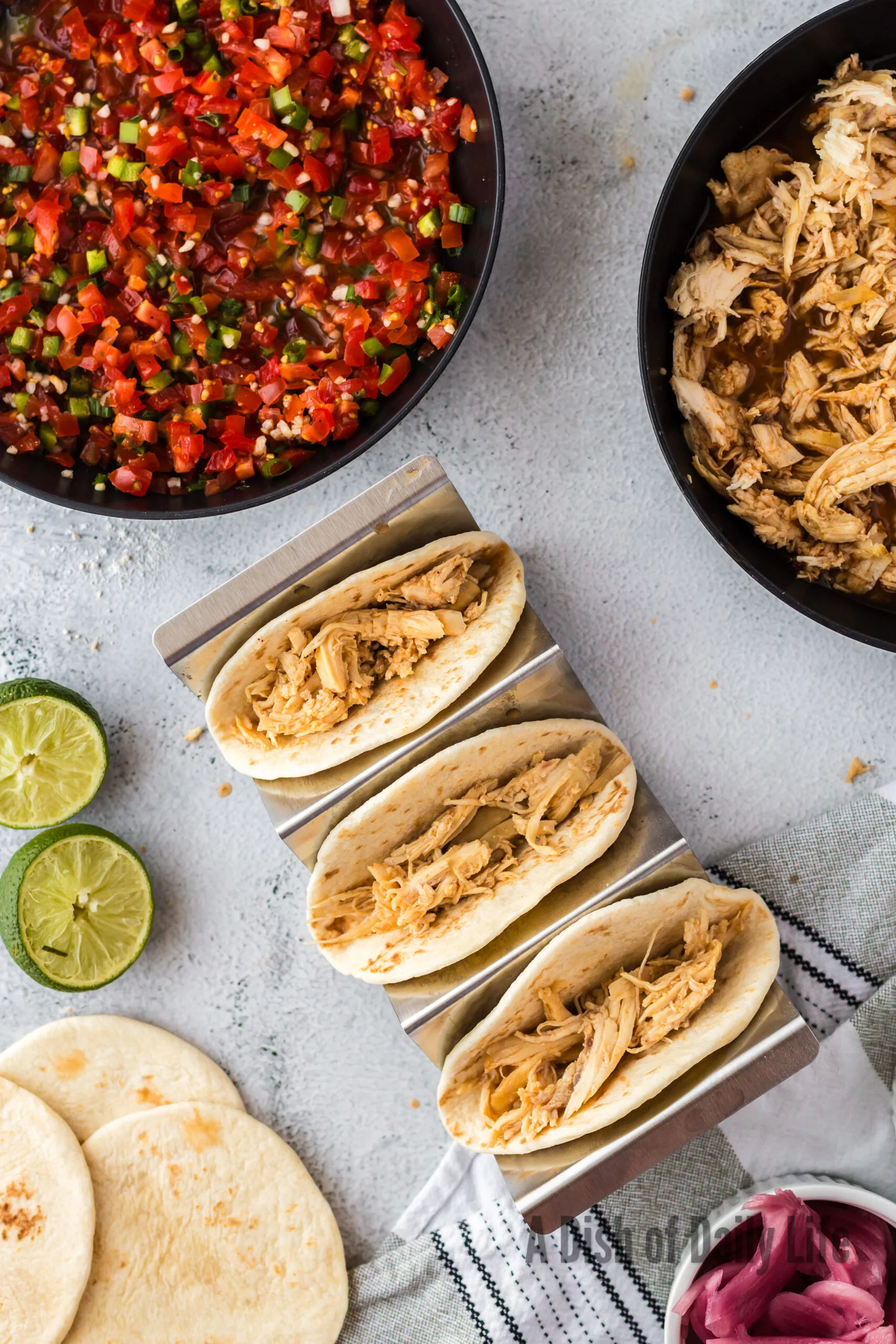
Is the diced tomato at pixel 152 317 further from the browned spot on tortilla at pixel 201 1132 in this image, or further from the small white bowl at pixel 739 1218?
the small white bowl at pixel 739 1218

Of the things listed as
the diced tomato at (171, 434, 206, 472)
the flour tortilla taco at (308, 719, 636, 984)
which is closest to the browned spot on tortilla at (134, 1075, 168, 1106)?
the flour tortilla taco at (308, 719, 636, 984)

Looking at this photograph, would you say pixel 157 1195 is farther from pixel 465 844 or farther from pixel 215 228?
pixel 215 228

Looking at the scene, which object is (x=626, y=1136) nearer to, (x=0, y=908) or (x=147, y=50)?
(x=0, y=908)

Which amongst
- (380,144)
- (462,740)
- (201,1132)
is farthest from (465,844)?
(380,144)

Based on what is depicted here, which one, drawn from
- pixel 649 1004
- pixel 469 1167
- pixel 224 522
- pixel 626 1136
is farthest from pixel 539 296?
pixel 469 1167

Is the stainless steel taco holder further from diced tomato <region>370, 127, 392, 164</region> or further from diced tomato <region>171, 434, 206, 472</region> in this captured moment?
diced tomato <region>370, 127, 392, 164</region>
